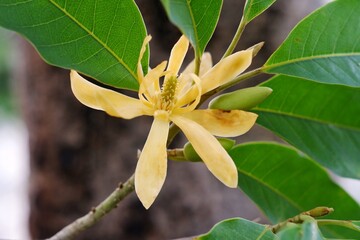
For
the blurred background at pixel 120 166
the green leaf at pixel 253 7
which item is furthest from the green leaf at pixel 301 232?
the blurred background at pixel 120 166

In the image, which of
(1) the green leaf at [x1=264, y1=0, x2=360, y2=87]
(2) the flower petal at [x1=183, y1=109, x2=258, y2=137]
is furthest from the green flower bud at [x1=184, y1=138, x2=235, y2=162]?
(1) the green leaf at [x1=264, y1=0, x2=360, y2=87]

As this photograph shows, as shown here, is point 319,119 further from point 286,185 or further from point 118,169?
point 118,169

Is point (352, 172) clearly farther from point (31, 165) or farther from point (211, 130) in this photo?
point (31, 165)

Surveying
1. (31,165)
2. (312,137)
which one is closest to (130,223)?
(31,165)


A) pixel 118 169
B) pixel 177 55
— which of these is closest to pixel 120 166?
pixel 118 169

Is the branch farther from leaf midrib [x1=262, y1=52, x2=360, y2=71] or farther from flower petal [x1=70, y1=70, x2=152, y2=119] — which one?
leaf midrib [x1=262, y1=52, x2=360, y2=71]

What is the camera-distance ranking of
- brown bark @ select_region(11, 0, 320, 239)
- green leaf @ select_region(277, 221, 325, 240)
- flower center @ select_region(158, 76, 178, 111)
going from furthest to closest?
1. brown bark @ select_region(11, 0, 320, 239)
2. flower center @ select_region(158, 76, 178, 111)
3. green leaf @ select_region(277, 221, 325, 240)
